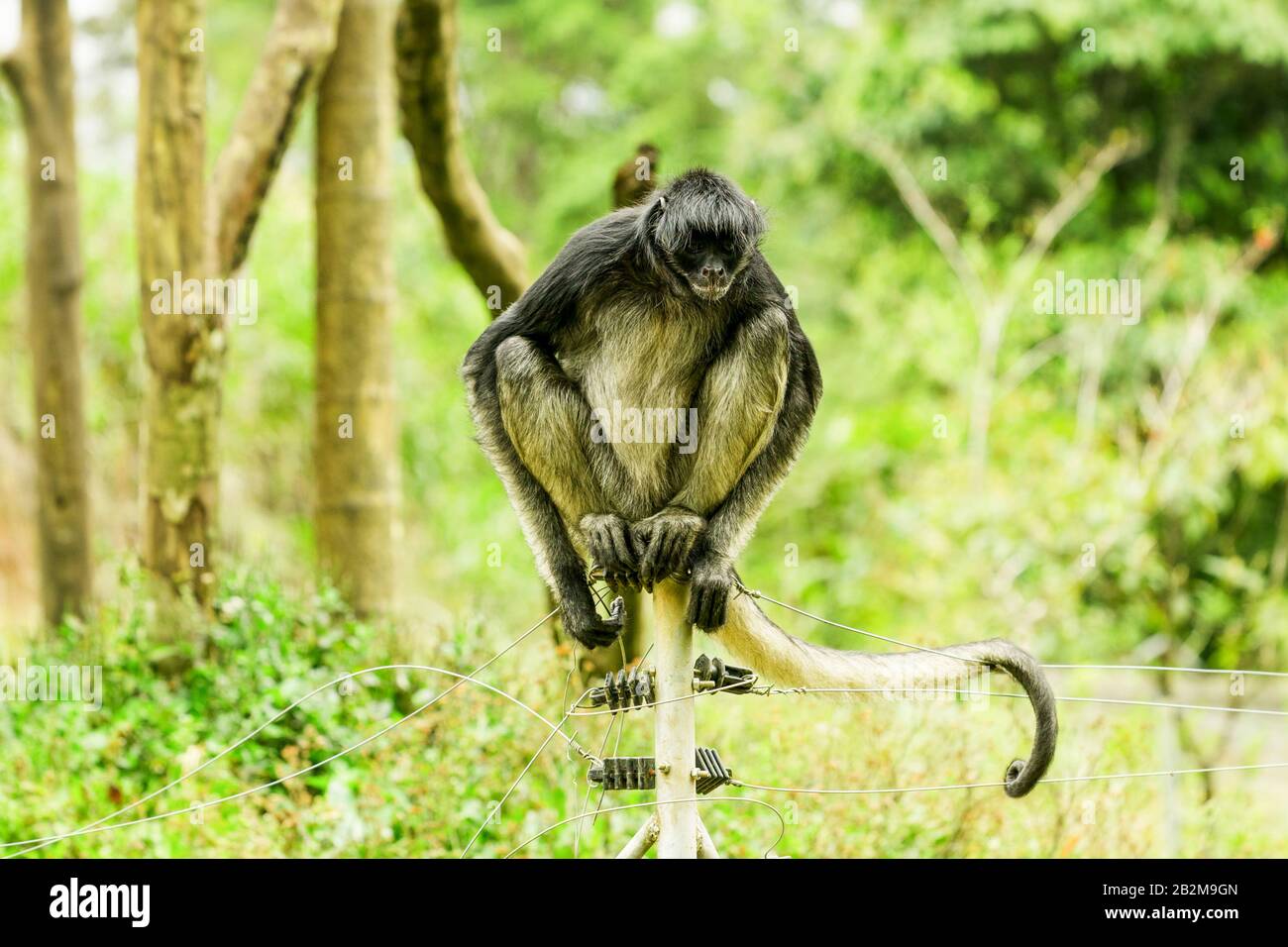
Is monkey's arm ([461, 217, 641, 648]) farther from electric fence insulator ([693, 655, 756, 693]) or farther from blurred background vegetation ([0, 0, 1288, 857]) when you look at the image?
blurred background vegetation ([0, 0, 1288, 857])

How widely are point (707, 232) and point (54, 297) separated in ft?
19.8

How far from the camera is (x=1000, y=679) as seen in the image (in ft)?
24.1

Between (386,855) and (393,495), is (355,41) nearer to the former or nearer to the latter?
(393,495)

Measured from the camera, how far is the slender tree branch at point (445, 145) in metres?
6.09

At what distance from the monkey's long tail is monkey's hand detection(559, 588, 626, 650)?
29 cm

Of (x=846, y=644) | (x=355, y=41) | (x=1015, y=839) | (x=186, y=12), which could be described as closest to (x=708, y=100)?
(x=846, y=644)

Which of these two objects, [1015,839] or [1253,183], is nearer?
[1015,839]

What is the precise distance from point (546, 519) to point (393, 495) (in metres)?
3.47

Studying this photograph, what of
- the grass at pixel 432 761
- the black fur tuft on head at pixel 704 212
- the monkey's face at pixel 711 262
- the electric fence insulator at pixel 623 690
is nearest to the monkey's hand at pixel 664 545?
the electric fence insulator at pixel 623 690

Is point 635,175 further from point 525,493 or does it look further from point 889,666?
point 889,666

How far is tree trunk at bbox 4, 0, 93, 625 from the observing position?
324 inches

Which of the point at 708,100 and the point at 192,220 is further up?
the point at 708,100

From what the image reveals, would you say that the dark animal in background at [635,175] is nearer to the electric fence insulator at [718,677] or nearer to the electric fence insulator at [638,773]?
the electric fence insulator at [718,677]

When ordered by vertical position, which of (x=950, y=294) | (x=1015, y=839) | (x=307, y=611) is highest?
(x=950, y=294)
